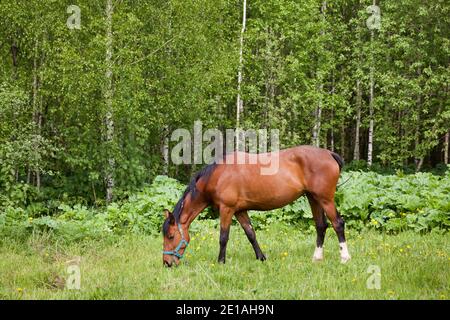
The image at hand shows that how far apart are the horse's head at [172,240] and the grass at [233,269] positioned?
0.73 feet

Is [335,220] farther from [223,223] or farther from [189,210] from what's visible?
[189,210]

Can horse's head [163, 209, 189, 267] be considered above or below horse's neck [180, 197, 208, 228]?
below

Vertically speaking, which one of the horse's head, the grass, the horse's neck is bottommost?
the grass

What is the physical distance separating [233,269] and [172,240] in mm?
1086

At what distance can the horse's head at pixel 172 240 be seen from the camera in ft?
26.5

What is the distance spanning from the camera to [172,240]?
320 inches

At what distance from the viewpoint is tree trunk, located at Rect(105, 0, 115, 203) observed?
562 inches

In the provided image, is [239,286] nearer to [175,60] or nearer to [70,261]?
[70,261]

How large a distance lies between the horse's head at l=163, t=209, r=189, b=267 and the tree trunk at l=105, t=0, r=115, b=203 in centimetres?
690

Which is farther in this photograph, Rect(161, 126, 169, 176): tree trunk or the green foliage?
Rect(161, 126, 169, 176): tree trunk

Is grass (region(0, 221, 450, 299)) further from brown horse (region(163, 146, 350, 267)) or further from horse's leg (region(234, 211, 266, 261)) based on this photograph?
brown horse (region(163, 146, 350, 267))

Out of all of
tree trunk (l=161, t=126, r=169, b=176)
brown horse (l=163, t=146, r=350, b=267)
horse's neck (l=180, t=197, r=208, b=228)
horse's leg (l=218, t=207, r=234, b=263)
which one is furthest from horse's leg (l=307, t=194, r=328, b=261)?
tree trunk (l=161, t=126, r=169, b=176)

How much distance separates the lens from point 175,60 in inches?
693
